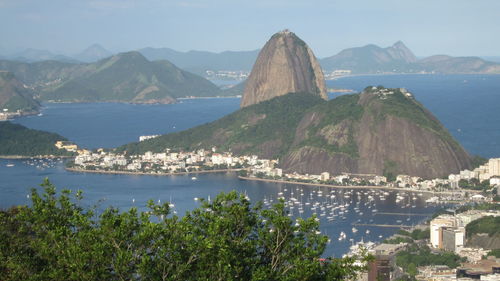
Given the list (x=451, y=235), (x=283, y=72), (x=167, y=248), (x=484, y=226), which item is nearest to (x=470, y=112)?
(x=283, y=72)

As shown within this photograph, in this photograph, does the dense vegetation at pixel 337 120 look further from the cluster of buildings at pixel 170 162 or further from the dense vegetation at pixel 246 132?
the cluster of buildings at pixel 170 162

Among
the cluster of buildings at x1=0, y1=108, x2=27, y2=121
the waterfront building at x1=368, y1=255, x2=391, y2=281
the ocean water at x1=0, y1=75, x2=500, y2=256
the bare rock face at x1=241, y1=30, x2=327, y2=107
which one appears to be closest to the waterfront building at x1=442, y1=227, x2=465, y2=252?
the ocean water at x1=0, y1=75, x2=500, y2=256

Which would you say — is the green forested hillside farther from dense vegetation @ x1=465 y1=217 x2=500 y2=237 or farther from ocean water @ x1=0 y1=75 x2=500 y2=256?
dense vegetation @ x1=465 y1=217 x2=500 y2=237

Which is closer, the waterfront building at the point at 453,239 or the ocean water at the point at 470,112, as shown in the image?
the waterfront building at the point at 453,239

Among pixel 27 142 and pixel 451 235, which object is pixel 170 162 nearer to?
pixel 27 142

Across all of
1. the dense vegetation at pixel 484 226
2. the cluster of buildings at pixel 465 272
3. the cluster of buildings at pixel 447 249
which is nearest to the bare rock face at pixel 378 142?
the cluster of buildings at pixel 447 249

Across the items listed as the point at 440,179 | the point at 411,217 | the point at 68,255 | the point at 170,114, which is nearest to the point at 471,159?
the point at 440,179
